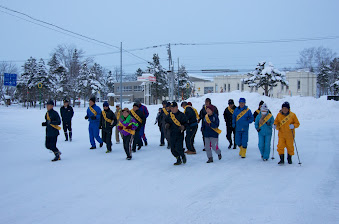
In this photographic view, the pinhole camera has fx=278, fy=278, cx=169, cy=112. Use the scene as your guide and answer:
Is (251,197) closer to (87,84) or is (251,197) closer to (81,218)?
(81,218)

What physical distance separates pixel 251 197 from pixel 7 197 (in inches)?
190

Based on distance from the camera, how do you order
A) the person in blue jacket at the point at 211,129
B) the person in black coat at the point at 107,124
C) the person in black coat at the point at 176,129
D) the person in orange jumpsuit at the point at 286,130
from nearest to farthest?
1. the person in orange jumpsuit at the point at 286,130
2. the person in black coat at the point at 176,129
3. the person in blue jacket at the point at 211,129
4. the person in black coat at the point at 107,124

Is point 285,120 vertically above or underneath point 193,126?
above

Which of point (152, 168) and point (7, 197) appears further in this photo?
point (152, 168)

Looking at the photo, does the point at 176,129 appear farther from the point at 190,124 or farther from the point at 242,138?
the point at 242,138

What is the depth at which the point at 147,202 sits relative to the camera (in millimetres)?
5148

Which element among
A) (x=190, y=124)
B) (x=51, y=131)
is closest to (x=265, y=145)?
(x=190, y=124)

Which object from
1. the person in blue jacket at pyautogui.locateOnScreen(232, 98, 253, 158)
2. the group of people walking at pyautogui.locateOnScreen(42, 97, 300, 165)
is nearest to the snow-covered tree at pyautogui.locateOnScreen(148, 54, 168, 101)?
the group of people walking at pyautogui.locateOnScreen(42, 97, 300, 165)

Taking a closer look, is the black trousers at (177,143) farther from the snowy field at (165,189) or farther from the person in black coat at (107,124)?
the person in black coat at (107,124)

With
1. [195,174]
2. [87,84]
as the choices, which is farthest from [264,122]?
[87,84]

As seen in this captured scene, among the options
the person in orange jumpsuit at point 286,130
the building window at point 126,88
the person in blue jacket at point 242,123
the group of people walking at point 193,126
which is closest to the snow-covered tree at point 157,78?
the building window at point 126,88

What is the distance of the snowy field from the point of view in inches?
179

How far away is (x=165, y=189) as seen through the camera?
5.92 metres

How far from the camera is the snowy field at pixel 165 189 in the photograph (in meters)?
4.54
